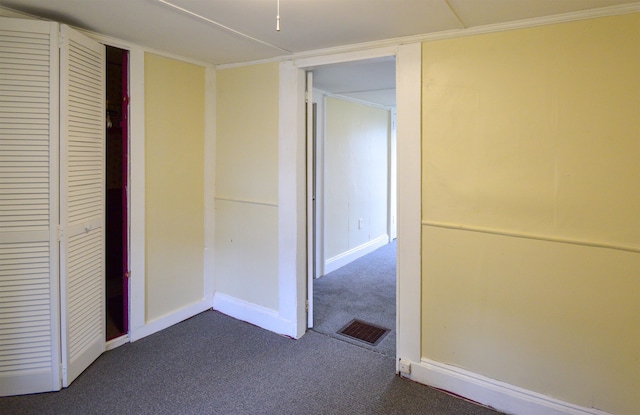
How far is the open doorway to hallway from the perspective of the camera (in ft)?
11.5

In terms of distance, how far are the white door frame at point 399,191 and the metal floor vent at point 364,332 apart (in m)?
0.40

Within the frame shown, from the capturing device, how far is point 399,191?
2.59 m

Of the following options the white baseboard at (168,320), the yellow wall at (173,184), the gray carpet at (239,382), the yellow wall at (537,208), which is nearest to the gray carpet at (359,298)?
the gray carpet at (239,382)

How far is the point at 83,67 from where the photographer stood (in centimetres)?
248

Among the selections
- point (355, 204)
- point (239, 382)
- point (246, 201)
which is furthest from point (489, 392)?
point (355, 204)

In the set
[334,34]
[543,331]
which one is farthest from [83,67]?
[543,331]

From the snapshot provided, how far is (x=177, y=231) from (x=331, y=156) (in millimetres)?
2318

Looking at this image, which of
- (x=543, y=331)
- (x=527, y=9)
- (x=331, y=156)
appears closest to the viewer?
(x=527, y=9)

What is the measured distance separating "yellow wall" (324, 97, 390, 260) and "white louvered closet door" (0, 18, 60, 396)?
3072mm

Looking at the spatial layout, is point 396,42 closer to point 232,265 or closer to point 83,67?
point 83,67

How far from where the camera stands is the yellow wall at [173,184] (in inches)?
122

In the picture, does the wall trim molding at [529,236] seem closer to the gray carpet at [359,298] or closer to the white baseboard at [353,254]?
the gray carpet at [359,298]

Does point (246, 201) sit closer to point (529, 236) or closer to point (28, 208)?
point (28, 208)

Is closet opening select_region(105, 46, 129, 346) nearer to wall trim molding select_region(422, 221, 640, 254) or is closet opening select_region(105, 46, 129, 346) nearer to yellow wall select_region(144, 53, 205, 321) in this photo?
yellow wall select_region(144, 53, 205, 321)
